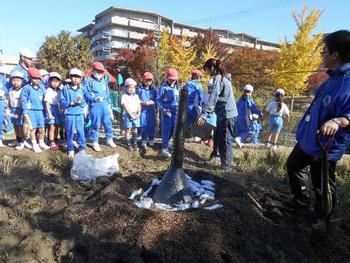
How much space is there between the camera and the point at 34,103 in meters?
7.18

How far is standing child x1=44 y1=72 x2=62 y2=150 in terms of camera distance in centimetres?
738

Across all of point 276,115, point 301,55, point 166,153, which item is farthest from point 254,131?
point 301,55

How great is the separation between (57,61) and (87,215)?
2433 centimetres

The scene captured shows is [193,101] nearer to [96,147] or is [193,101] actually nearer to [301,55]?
[96,147]

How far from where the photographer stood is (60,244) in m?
3.19

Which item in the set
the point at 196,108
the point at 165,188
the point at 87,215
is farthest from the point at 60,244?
the point at 196,108

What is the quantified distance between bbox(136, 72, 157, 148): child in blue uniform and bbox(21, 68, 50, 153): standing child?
6.44 ft

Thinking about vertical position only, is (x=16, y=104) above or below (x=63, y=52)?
below

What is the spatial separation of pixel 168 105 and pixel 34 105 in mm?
2567

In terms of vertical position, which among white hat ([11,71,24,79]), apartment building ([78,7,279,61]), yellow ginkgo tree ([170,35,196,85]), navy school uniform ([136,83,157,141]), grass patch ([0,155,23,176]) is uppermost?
apartment building ([78,7,279,61])

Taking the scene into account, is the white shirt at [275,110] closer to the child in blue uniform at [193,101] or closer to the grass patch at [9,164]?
the child in blue uniform at [193,101]

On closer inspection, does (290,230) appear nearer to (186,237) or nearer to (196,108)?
(186,237)

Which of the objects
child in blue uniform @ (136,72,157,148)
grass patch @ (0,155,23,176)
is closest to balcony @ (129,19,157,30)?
child in blue uniform @ (136,72,157,148)

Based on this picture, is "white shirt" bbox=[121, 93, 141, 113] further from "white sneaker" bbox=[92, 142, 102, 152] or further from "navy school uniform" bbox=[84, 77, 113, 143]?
"white sneaker" bbox=[92, 142, 102, 152]
